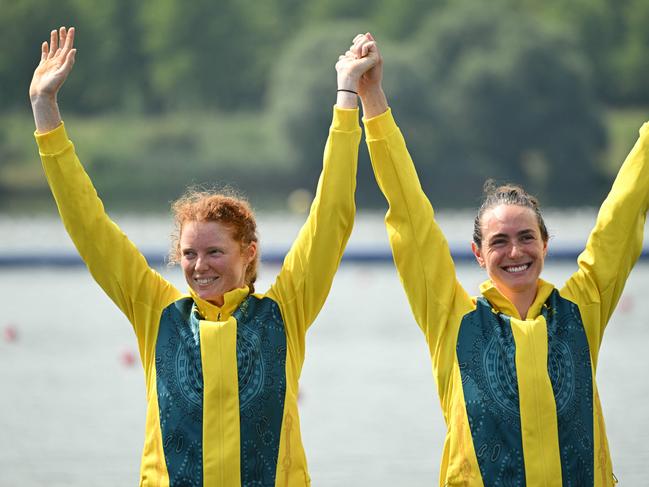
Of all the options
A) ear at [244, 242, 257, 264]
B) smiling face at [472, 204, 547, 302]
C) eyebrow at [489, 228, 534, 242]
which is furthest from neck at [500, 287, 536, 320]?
ear at [244, 242, 257, 264]

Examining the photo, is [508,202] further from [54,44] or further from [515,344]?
[54,44]

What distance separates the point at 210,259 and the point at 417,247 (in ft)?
1.26

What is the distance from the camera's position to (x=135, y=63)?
102ft

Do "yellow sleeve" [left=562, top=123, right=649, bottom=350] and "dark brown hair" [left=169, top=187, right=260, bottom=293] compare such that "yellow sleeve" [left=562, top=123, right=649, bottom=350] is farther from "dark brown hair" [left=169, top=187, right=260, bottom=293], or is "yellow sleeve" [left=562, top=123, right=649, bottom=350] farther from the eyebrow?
"dark brown hair" [left=169, top=187, right=260, bottom=293]

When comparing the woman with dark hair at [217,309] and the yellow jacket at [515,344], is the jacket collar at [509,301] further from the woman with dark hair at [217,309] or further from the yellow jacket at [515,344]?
the woman with dark hair at [217,309]

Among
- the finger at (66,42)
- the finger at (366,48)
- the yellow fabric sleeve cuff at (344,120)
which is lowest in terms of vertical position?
Result: the yellow fabric sleeve cuff at (344,120)

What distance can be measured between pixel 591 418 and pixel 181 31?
29.5 meters

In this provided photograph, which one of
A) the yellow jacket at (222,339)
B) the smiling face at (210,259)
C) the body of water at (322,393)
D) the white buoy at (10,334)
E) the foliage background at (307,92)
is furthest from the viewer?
the foliage background at (307,92)

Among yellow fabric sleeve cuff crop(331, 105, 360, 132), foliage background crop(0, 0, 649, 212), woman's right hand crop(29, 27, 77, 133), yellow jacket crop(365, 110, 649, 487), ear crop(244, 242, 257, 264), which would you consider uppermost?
foliage background crop(0, 0, 649, 212)

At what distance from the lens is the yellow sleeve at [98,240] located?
2.17 metres

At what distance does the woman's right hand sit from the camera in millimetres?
2189

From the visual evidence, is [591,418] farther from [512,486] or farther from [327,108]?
[327,108]

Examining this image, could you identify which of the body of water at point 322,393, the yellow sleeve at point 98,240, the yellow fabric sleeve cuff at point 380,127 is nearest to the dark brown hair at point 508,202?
the yellow fabric sleeve cuff at point 380,127

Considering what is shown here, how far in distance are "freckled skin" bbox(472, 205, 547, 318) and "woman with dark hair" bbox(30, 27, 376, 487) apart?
0.90 ft
